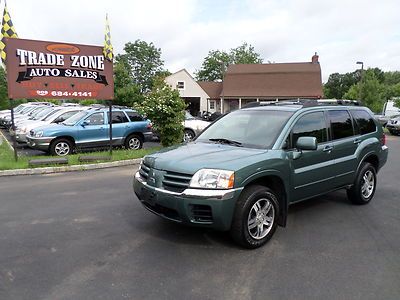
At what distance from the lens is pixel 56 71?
10.3m

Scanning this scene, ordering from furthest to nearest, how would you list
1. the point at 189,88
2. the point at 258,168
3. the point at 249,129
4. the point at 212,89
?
the point at 212,89
the point at 189,88
the point at 249,129
the point at 258,168

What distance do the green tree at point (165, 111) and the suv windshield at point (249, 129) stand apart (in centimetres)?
667

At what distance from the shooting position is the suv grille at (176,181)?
3.90 m

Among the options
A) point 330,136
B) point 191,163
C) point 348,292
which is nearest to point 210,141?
point 191,163

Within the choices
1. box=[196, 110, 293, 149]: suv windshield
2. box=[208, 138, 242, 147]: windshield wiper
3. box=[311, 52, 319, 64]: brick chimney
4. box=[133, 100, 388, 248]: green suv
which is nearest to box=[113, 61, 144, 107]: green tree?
box=[311, 52, 319, 64]: brick chimney

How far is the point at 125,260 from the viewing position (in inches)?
152

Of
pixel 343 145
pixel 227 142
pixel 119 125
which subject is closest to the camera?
pixel 227 142

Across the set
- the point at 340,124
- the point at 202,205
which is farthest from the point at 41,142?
the point at 340,124

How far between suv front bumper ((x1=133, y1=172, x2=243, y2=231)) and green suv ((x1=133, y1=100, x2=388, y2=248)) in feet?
0.04

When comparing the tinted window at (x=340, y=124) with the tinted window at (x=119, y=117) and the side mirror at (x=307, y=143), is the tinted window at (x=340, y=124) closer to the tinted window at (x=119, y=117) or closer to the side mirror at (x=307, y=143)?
the side mirror at (x=307, y=143)

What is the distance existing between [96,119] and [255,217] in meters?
9.41

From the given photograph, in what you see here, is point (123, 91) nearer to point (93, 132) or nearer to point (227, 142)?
point (93, 132)

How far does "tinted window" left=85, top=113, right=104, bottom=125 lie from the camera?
1210 cm

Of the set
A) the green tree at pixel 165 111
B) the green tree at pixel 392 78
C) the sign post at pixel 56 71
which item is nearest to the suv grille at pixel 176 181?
the sign post at pixel 56 71
